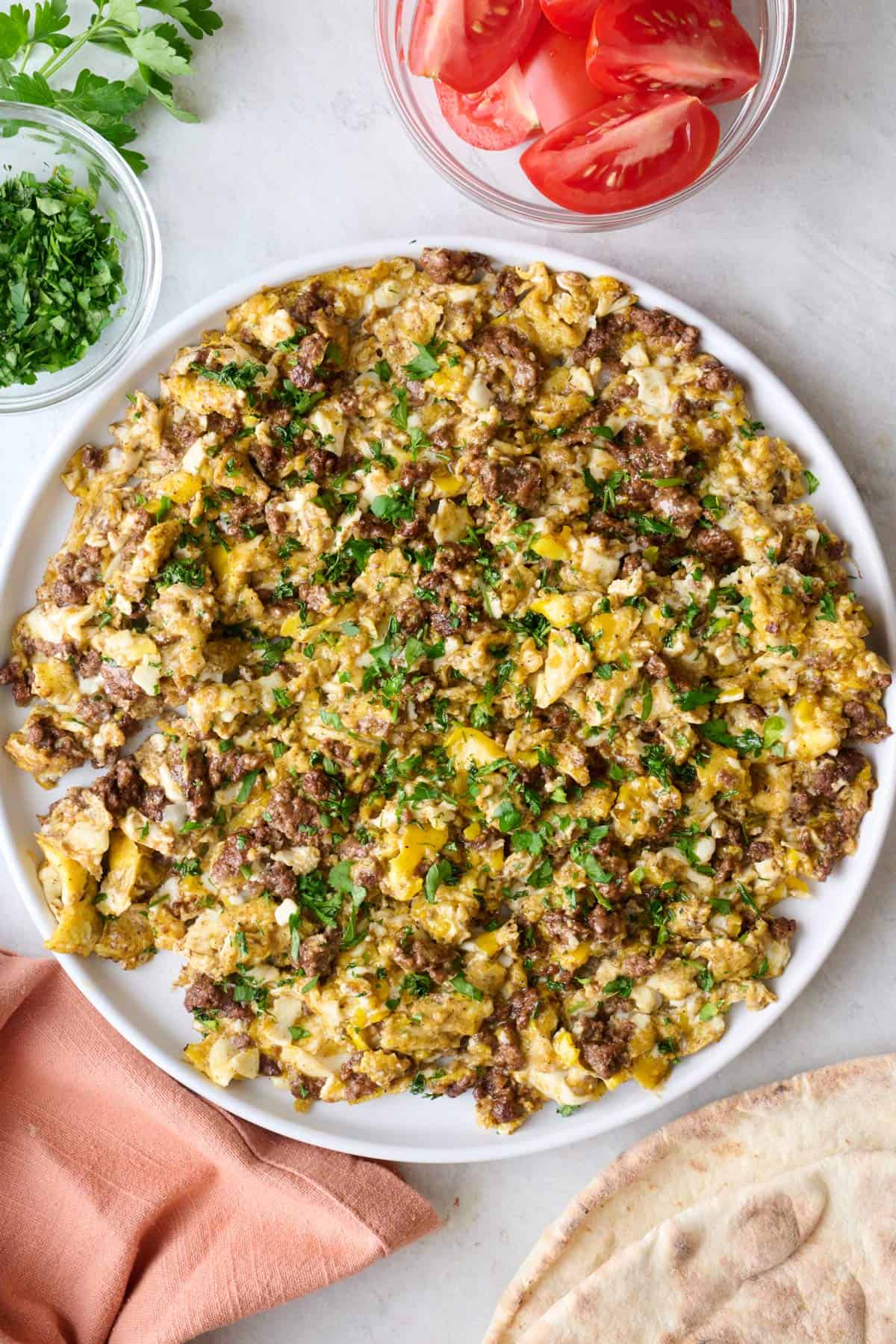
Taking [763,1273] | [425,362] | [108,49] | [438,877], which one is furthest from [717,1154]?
[108,49]

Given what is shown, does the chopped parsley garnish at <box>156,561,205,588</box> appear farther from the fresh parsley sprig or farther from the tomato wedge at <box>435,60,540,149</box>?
the tomato wedge at <box>435,60,540,149</box>

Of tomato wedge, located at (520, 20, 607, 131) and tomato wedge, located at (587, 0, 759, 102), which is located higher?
tomato wedge, located at (587, 0, 759, 102)

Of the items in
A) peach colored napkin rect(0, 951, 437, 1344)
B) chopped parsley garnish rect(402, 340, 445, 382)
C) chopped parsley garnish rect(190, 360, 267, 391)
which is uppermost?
chopped parsley garnish rect(402, 340, 445, 382)

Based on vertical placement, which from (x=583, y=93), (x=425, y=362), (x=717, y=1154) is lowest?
(x=717, y=1154)

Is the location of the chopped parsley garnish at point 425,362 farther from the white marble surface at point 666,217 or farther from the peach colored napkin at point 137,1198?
the peach colored napkin at point 137,1198

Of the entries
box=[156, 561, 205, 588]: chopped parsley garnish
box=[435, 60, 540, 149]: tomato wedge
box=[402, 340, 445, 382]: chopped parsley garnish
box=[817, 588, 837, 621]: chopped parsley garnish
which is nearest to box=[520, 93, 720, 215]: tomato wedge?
box=[435, 60, 540, 149]: tomato wedge

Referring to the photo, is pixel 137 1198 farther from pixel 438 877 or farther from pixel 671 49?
pixel 671 49

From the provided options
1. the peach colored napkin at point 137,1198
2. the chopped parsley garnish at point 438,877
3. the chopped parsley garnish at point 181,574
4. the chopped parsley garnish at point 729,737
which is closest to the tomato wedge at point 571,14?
the chopped parsley garnish at point 181,574
